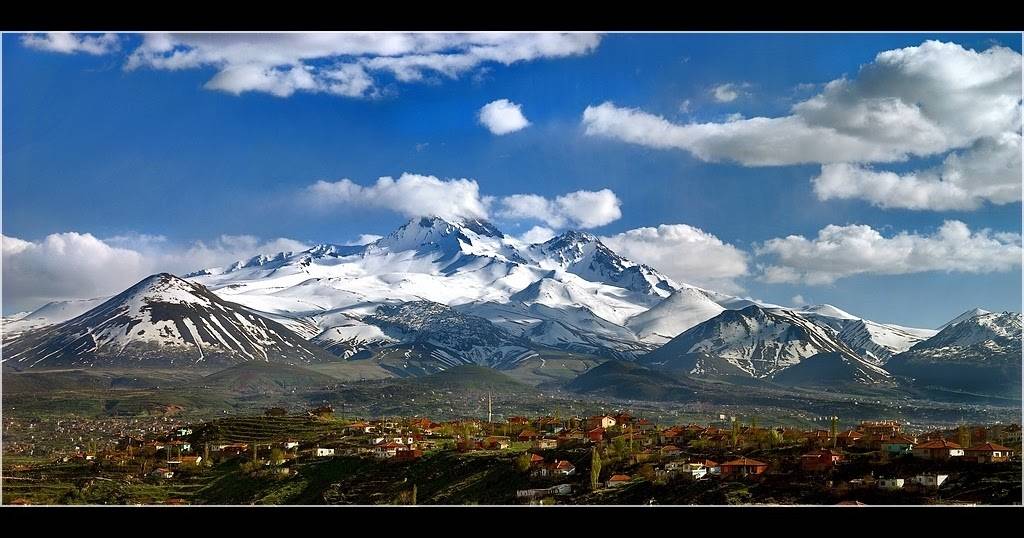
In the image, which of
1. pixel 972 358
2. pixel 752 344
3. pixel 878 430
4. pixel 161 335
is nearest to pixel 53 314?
pixel 161 335

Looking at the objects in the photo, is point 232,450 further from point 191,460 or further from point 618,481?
point 618,481

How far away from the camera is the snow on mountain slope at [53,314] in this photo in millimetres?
124375

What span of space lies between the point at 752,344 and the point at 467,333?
39.2m

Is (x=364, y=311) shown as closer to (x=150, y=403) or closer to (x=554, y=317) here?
(x=554, y=317)

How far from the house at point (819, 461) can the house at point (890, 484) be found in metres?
1.38

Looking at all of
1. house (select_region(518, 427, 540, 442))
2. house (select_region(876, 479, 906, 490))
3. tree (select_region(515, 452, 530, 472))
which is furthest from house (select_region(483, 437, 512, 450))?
house (select_region(876, 479, 906, 490))

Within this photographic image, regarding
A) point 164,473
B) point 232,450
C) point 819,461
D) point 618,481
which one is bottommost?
point 164,473

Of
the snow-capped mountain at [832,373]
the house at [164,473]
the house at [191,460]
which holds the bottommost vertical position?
the house at [164,473]

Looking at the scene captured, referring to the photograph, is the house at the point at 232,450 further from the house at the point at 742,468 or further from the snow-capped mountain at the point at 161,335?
the snow-capped mountain at the point at 161,335

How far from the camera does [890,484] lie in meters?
18.0

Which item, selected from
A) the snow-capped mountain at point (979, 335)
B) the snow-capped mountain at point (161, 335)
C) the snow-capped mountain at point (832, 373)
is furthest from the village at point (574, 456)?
the snow-capped mountain at point (979, 335)

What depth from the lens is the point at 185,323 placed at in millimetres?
116062
